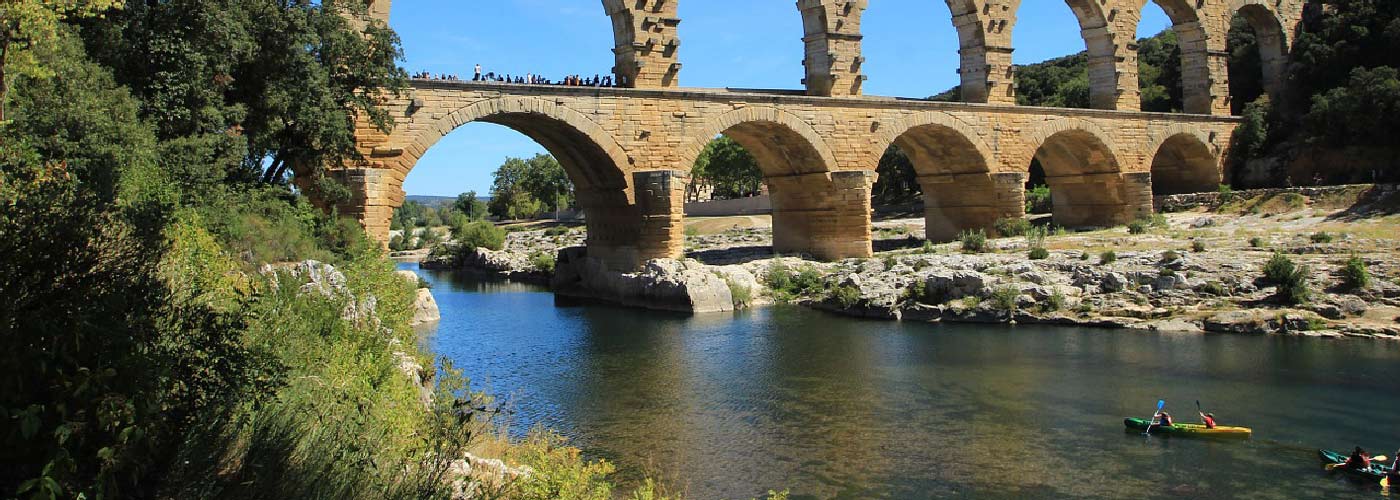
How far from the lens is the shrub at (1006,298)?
19.6 metres

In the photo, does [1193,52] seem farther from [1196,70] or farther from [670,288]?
[670,288]

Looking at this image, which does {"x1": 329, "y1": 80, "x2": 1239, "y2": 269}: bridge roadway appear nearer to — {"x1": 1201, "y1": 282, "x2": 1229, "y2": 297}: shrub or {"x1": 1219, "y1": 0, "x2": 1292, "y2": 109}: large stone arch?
{"x1": 1219, "y1": 0, "x2": 1292, "y2": 109}: large stone arch

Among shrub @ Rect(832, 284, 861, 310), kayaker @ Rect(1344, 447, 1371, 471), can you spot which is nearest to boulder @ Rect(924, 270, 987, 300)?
shrub @ Rect(832, 284, 861, 310)

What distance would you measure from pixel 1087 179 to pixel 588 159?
16456 millimetres

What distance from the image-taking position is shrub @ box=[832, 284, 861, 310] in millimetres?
21484

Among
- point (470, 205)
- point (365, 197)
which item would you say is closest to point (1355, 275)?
point (365, 197)

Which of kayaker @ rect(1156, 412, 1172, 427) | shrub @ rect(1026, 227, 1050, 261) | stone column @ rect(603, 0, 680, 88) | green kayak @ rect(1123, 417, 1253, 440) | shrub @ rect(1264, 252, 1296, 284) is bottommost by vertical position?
green kayak @ rect(1123, 417, 1253, 440)

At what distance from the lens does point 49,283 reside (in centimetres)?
531

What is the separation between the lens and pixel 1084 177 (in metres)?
31.0

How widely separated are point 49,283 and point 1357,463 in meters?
10.9

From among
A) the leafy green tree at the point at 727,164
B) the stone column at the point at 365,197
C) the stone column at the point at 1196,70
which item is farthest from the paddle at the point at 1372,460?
the leafy green tree at the point at 727,164

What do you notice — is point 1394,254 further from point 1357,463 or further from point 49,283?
point 49,283

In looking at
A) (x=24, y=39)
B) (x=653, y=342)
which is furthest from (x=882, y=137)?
(x=24, y=39)

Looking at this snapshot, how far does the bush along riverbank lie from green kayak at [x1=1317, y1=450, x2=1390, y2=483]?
7.74 meters
